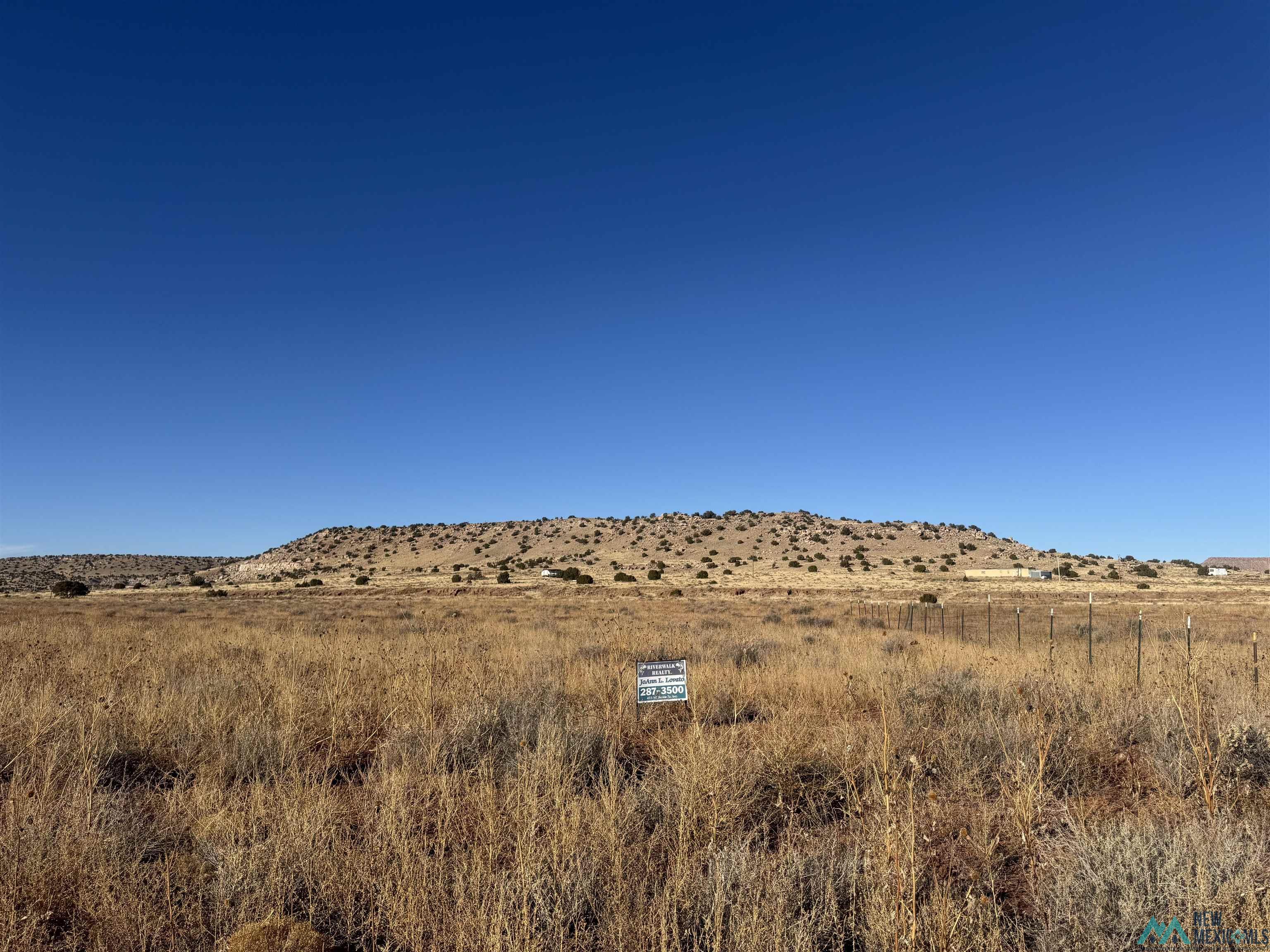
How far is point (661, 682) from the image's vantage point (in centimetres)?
727

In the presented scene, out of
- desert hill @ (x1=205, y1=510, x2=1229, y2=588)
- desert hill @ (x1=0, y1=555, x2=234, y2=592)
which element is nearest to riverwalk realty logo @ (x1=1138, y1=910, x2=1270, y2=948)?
desert hill @ (x1=205, y1=510, x2=1229, y2=588)

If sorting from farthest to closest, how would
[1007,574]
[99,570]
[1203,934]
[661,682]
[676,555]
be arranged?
[99,570] → [676,555] → [1007,574] → [661,682] → [1203,934]

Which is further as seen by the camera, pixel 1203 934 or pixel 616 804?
pixel 616 804

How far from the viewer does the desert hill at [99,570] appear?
218 feet

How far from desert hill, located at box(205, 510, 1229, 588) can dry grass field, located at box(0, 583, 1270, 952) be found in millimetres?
38354

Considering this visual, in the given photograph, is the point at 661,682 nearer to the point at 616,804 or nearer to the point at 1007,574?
the point at 616,804

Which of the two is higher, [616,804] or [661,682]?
[661,682]

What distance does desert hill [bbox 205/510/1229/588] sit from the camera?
57438 mm

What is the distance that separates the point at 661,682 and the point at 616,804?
2.43 m

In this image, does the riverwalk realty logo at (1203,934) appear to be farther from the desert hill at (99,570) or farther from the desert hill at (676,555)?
the desert hill at (99,570)

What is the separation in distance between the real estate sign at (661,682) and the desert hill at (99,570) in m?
65.5

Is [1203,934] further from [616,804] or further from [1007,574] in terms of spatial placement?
[1007,574]

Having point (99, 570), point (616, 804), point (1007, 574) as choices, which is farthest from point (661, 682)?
point (99, 570)

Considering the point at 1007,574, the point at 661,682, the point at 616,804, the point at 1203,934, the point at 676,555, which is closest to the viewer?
the point at 1203,934
